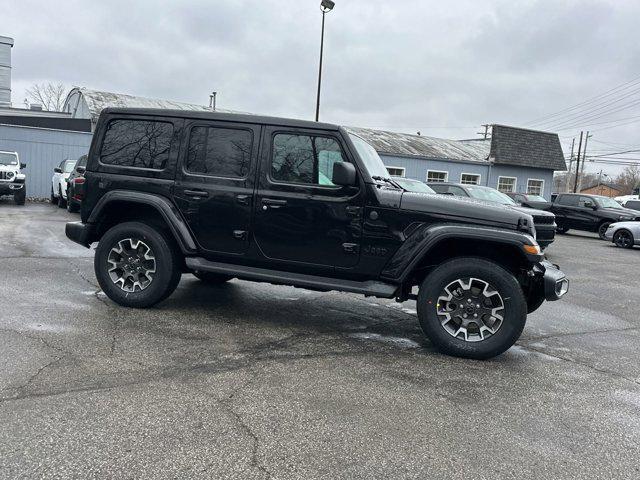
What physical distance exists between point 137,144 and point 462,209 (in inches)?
130

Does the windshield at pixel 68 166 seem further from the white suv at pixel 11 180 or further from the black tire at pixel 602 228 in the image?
the black tire at pixel 602 228

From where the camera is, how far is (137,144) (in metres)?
5.47

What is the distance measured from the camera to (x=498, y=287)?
4504mm

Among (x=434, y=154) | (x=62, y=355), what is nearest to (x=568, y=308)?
(x=62, y=355)

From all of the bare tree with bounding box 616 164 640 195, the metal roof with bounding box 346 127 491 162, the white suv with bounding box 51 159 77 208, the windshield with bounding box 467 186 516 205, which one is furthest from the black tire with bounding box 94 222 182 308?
the bare tree with bounding box 616 164 640 195

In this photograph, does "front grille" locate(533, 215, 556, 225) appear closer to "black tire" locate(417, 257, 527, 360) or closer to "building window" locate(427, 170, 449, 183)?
"black tire" locate(417, 257, 527, 360)

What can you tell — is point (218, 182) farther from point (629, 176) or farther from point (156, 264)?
point (629, 176)

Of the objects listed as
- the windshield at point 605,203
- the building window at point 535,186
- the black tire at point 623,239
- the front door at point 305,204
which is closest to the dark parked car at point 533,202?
the windshield at point 605,203

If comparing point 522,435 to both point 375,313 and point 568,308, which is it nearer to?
Result: point 375,313

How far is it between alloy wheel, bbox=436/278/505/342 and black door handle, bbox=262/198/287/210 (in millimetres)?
1676

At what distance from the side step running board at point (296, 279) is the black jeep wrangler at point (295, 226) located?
15 millimetres

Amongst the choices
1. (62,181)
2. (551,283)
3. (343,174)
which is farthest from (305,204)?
(62,181)

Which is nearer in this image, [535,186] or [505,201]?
[505,201]

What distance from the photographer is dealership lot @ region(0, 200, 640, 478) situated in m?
2.78
